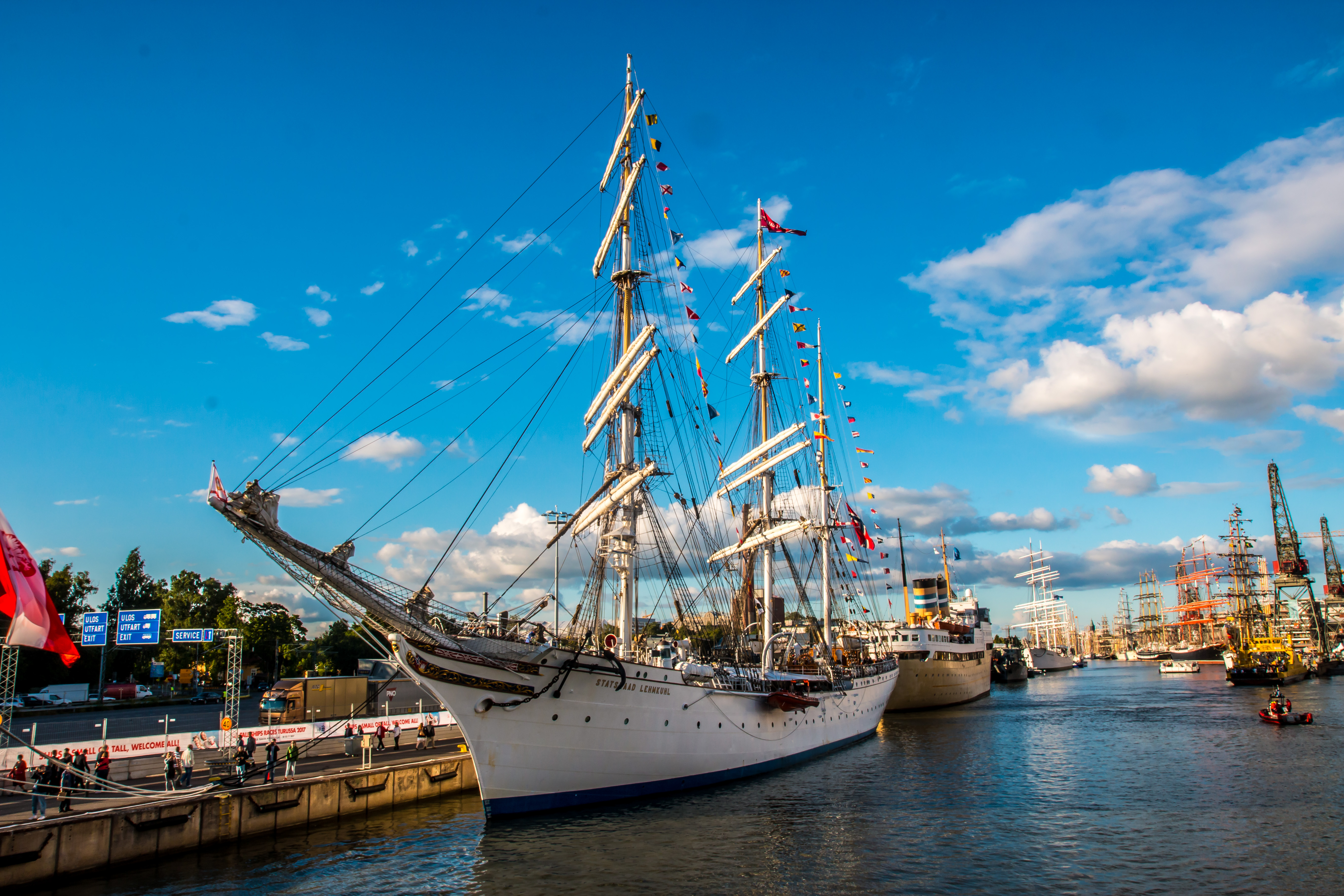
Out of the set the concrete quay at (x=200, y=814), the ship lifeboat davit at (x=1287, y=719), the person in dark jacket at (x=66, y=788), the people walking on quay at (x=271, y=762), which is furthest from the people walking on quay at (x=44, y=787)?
the ship lifeboat davit at (x=1287, y=719)

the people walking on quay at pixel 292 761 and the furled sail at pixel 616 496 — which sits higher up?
the furled sail at pixel 616 496

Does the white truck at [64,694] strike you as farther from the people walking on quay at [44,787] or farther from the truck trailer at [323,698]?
the people walking on quay at [44,787]

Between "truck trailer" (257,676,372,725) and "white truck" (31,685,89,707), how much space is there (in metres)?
35.2

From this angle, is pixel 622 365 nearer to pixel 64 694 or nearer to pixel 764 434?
pixel 764 434

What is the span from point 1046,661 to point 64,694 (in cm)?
15294

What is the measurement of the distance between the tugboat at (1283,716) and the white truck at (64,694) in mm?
85070

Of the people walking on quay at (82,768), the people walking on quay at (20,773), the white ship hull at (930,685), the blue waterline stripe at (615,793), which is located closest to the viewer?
the people walking on quay at (82,768)

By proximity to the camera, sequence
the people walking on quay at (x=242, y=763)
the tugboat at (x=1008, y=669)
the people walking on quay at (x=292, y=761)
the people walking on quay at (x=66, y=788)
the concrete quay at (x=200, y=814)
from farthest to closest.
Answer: the tugboat at (x=1008, y=669) → the people walking on quay at (x=292, y=761) → the people walking on quay at (x=242, y=763) → the people walking on quay at (x=66, y=788) → the concrete quay at (x=200, y=814)

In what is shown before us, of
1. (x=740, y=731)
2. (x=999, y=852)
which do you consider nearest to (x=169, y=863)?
(x=740, y=731)

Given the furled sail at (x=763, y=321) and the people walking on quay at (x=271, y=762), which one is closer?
the people walking on quay at (x=271, y=762)

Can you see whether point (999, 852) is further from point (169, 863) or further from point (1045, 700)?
point (1045, 700)

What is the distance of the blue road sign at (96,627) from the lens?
37.5 meters

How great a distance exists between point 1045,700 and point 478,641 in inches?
2701

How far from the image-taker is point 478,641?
930 inches
